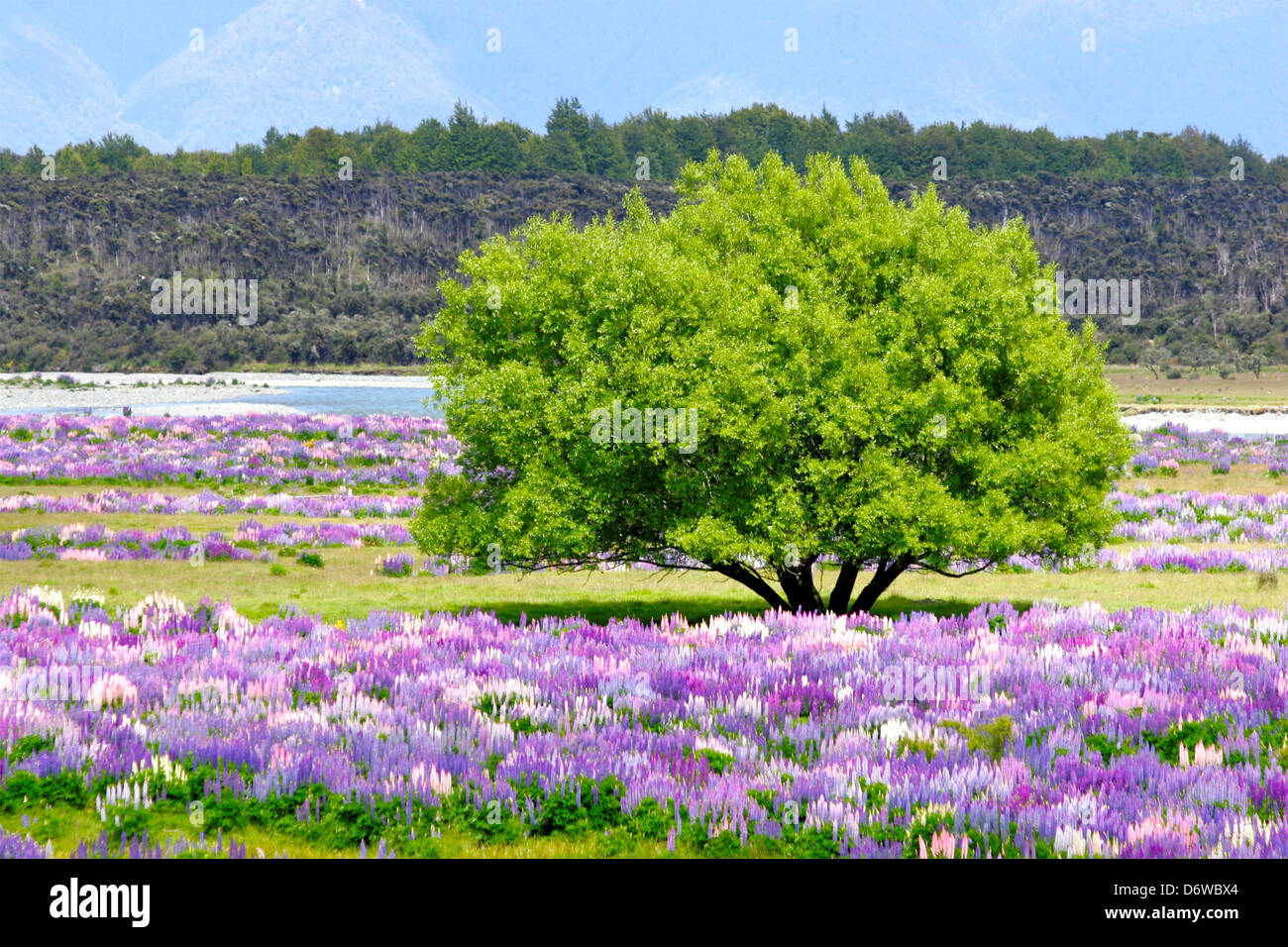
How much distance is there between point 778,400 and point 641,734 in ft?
26.7

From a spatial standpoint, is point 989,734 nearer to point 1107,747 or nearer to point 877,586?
point 1107,747

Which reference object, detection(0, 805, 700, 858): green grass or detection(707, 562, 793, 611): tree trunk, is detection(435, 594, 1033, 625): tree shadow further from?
detection(0, 805, 700, 858): green grass

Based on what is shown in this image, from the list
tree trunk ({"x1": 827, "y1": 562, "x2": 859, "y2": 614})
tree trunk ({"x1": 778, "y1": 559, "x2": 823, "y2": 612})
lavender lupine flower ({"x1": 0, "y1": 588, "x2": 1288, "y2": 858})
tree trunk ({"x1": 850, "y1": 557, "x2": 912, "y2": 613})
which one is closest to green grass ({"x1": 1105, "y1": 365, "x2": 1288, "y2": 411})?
tree trunk ({"x1": 850, "y1": 557, "x2": 912, "y2": 613})

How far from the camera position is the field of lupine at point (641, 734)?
787 cm

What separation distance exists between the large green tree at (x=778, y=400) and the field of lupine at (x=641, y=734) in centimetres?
178

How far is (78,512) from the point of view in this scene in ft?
105

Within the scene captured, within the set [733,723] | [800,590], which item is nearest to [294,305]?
[800,590]

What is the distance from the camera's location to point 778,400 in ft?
55.9

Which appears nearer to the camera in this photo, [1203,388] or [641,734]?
[641,734]

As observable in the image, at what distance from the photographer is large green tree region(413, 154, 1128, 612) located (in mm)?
17000

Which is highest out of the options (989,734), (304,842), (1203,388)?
(1203,388)
